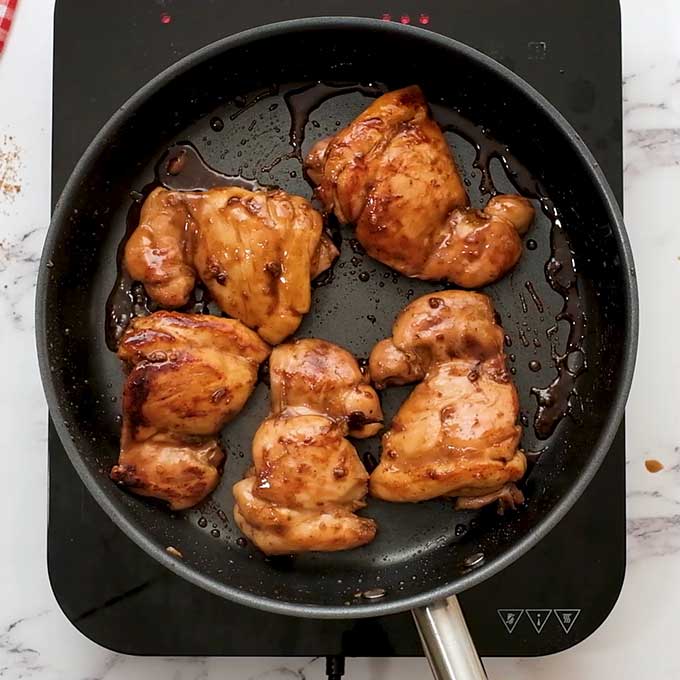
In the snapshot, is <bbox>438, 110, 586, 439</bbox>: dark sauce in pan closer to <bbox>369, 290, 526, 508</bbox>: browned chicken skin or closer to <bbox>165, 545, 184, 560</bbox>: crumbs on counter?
<bbox>369, 290, 526, 508</bbox>: browned chicken skin

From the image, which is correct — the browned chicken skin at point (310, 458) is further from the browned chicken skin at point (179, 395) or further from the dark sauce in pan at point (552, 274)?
the dark sauce in pan at point (552, 274)

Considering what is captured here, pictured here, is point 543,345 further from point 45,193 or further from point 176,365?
point 45,193

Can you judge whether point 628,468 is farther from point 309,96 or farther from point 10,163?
point 10,163

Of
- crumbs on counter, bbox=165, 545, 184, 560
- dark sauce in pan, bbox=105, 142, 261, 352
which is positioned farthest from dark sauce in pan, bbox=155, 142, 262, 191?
crumbs on counter, bbox=165, 545, 184, 560

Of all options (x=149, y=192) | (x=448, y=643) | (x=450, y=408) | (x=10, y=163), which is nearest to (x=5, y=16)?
(x=10, y=163)

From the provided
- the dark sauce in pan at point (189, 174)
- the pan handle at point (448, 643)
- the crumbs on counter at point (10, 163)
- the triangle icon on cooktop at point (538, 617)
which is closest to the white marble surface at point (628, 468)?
the crumbs on counter at point (10, 163)
